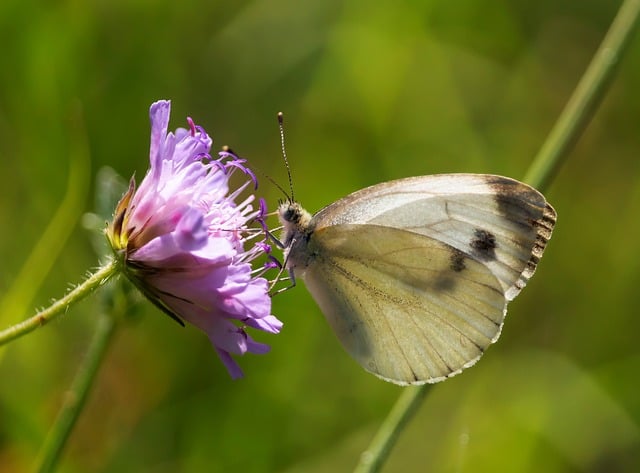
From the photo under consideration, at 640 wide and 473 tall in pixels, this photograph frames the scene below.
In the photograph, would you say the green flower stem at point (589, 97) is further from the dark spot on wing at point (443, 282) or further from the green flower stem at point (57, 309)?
the green flower stem at point (57, 309)

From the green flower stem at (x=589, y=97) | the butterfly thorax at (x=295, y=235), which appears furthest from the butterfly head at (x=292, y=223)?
the green flower stem at (x=589, y=97)

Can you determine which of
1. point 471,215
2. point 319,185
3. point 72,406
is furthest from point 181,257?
point 319,185

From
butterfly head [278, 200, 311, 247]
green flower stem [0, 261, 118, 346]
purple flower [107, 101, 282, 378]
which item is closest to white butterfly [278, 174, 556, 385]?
butterfly head [278, 200, 311, 247]

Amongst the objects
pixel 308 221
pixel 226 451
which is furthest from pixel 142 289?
pixel 226 451

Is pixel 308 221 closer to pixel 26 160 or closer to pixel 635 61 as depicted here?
pixel 26 160

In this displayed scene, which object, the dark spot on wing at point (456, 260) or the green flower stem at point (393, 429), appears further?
the dark spot on wing at point (456, 260)

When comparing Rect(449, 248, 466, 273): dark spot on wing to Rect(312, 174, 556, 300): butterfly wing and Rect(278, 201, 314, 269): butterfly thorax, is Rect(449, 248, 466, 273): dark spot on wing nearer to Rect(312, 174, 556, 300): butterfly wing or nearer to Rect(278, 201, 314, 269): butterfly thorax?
Rect(312, 174, 556, 300): butterfly wing

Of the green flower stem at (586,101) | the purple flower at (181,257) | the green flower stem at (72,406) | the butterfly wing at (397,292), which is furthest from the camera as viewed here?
the butterfly wing at (397,292)

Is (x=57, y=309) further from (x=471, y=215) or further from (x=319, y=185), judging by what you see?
(x=319, y=185)
